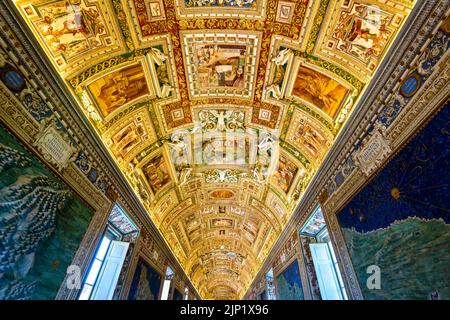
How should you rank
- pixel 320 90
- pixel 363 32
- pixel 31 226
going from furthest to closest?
pixel 320 90
pixel 363 32
pixel 31 226

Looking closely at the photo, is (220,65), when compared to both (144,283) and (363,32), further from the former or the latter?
(144,283)

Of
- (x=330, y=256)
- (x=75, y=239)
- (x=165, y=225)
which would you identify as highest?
(x=165, y=225)

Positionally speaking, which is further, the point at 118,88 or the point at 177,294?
the point at 177,294

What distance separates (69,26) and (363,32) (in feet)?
23.0

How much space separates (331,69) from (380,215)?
417 cm

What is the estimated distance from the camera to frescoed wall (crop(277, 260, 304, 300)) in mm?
10000


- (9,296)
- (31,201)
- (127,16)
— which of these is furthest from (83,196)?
(127,16)

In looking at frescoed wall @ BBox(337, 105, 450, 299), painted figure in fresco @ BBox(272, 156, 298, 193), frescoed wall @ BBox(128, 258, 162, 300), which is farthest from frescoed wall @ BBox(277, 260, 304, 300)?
frescoed wall @ BBox(128, 258, 162, 300)

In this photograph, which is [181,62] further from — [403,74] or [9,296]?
[9,296]

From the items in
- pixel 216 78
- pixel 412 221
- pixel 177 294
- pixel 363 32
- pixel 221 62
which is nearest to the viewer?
pixel 412 221

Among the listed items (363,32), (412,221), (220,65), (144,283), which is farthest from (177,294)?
(363,32)

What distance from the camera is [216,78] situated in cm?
841

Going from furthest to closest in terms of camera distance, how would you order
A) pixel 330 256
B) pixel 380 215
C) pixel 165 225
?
pixel 165 225
pixel 330 256
pixel 380 215

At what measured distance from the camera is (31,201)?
4605 mm
